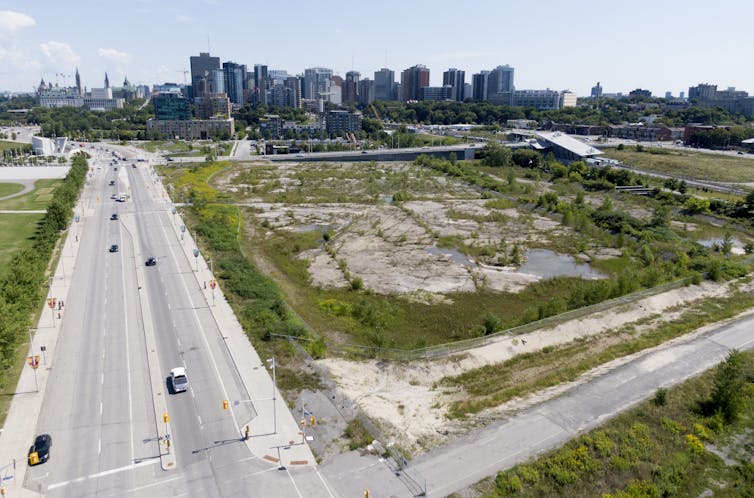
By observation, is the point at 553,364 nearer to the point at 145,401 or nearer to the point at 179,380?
the point at 179,380

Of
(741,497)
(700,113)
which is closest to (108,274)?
(741,497)

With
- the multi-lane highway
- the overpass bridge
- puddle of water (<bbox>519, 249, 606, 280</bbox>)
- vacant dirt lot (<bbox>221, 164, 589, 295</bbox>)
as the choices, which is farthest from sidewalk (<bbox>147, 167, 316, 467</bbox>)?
the overpass bridge

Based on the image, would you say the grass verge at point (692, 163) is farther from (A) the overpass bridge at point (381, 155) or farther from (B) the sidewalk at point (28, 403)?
(B) the sidewalk at point (28, 403)

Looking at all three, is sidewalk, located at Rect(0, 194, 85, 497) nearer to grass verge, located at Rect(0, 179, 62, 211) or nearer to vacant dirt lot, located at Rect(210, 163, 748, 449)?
vacant dirt lot, located at Rect(210, 163, 748, 449)

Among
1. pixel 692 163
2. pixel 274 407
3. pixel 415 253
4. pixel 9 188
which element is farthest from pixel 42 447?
pixel 692 163

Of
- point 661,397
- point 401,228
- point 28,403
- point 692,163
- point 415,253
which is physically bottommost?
point 28,403

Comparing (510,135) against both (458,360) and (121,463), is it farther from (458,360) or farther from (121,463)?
(121,463)
